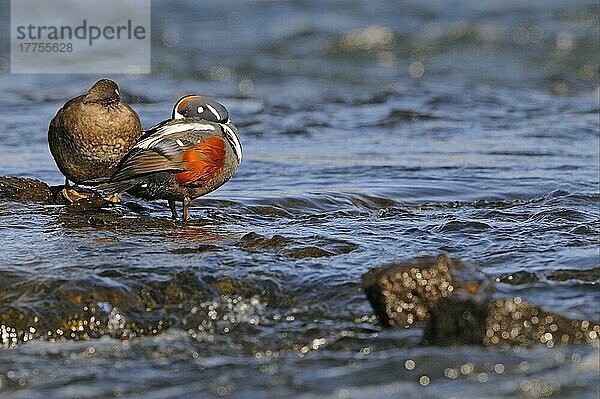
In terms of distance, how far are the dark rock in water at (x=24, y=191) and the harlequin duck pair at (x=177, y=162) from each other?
0.65 m

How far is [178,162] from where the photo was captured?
20.6ft

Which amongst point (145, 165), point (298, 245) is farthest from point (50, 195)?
point (298, 245)

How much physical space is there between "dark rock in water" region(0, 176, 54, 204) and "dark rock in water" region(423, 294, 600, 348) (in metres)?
3.48

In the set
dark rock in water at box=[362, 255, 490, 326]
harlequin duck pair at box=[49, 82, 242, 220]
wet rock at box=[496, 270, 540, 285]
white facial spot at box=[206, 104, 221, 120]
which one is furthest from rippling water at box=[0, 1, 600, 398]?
white facial spot at box=[206, 104, 221, 120]

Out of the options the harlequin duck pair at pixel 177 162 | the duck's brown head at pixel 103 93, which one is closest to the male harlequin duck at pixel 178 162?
the harlequin duck pair at pixel 177 162

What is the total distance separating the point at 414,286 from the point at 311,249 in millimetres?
1255

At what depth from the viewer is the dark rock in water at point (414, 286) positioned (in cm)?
441

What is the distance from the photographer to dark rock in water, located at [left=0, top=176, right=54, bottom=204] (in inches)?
272

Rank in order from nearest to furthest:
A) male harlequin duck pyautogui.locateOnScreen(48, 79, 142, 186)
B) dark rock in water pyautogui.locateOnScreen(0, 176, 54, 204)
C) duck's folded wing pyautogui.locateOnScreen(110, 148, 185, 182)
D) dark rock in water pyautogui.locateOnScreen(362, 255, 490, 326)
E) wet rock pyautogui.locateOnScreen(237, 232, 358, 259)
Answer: dark rock in water pyautogui.locateOnScreen(362, 255, 490, 326) < wet rock pyautogui.locateOnScreen(237, 232, 358, 259) < duck's folded wing pyautogui.locateOnScreen(110, 148, 185, 182) < male harlequin duck pyautogui.locateOnScreen(48, 79, 142, 186) < dark rock in water pyautogui.locateOnScreen(0, 176, 54, 204)

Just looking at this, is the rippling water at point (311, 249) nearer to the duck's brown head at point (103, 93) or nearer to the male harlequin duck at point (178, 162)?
the male harlequin duck at point (178, 162)

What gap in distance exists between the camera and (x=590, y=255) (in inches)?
216

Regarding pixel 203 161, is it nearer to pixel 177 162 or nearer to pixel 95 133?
pixel 177 162

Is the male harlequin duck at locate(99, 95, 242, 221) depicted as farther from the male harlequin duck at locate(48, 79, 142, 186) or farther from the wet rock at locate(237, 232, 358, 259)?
the wet rock at locate(237, 232, 358, 259)

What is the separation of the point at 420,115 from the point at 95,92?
580cm
